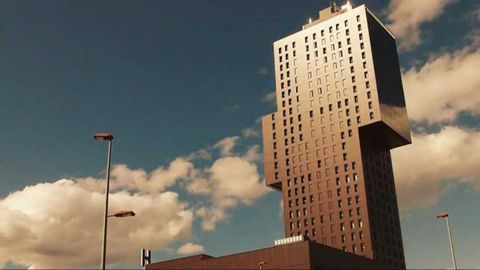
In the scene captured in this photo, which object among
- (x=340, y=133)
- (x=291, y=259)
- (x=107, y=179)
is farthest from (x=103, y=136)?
(x=340, y=133)

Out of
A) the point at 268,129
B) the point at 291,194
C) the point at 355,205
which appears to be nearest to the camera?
the point at 355,205

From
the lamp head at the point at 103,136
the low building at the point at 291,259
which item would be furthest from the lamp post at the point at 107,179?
the low building at the point at 291,259

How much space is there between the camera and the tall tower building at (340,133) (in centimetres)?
12203

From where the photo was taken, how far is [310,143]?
131 m

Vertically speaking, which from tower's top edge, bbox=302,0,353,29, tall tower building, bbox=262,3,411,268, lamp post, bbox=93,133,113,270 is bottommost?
lamp post, bbox=93,133,113,270

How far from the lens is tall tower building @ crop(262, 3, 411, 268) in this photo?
12203cm

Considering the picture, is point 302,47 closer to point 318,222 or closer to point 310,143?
point 310,143

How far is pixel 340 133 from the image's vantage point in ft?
419

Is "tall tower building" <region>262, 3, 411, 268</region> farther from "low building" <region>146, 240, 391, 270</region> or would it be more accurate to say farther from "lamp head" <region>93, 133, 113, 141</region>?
"lamp head" <region>93, 133, 113, 141</region>

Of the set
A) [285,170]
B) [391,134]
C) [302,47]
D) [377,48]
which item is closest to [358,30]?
[377,48]

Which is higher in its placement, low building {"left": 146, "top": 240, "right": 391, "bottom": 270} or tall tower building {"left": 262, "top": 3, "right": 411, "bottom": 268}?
tall tower building {"left": 262, "top": 3, "right": 411, "bottom": 268}

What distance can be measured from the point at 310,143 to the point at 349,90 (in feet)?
49.5

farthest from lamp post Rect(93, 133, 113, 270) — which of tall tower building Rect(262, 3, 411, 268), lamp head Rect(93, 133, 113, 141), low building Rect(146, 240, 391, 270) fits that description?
tall tower building Rect(262, 3, 411, 268)

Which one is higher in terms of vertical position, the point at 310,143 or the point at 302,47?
the point at 302,47
